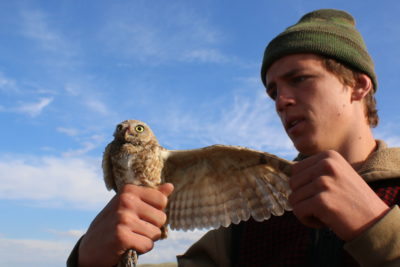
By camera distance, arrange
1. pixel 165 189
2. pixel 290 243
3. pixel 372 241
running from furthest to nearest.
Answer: pixel 290 243 < pixel 165 189 < pixel 372 241

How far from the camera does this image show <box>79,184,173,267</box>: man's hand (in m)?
2.71

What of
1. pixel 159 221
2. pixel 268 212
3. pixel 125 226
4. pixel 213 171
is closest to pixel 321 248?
pixel 268 212

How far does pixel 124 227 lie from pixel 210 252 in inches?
57.9

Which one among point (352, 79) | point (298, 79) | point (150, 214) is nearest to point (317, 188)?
point (150, 214)

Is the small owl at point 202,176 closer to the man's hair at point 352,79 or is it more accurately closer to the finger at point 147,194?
the finger at point 147,194

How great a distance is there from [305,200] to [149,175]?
137 cm

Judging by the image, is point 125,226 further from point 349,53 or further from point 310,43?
point 349,53

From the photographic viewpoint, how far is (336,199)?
7.14 feet

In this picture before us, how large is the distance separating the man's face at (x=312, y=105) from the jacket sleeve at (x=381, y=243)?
130 cm

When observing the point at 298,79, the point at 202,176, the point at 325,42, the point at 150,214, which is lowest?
the point at 150,214

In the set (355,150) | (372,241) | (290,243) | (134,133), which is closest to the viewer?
(372,241)

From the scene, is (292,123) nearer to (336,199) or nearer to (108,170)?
(336,199)

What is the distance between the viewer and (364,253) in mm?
2131

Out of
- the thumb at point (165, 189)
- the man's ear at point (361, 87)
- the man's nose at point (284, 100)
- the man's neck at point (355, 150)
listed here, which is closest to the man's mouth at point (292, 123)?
the man's nose at point (284, 100)
